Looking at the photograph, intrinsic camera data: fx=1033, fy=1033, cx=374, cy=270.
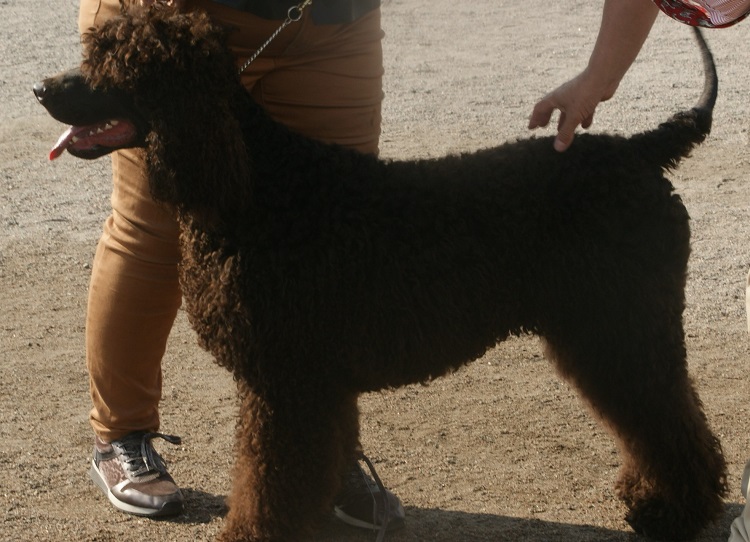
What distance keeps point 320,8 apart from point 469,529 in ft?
5.90

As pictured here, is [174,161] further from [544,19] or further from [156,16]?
[544,19]

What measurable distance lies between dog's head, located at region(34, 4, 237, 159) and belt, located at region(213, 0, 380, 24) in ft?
1.00

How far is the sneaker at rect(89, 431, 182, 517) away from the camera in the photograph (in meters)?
3.60

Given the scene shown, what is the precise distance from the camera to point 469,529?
352 cm

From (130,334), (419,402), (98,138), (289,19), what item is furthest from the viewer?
(419,402)

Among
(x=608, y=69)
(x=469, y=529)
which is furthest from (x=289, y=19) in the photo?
(x=469, y=529)

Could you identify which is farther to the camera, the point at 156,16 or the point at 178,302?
the point at 178,302

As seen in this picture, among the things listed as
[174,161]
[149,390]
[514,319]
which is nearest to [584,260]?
[514,319]

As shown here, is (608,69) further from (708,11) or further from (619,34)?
(708,11)

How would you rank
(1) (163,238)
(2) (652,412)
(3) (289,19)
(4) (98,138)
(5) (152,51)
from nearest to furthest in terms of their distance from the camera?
(5) (152,51)
(4) (98,138)
(3) (289,19)
(2) (652,412)
(1) (163,238)

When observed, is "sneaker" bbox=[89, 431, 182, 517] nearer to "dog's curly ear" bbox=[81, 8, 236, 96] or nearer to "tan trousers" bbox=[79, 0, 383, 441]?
"tan trousers" bbox=[79, 0, 383, 441]

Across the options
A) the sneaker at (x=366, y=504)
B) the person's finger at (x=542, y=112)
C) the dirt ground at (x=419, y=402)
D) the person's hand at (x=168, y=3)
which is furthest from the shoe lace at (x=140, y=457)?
the person's finger at (x=542, y=112)

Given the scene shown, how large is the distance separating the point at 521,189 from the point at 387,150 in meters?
4.62

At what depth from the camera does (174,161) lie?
9.16 ft
